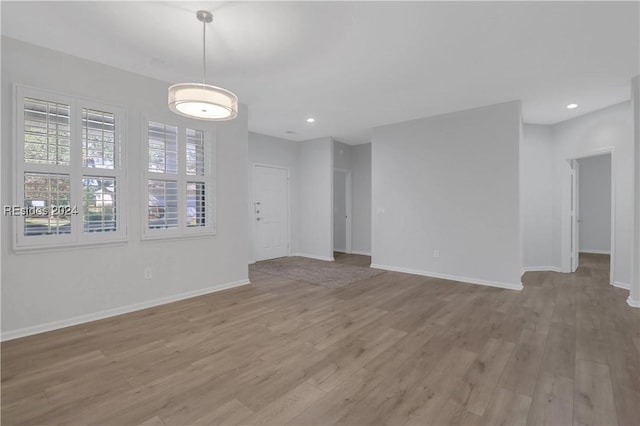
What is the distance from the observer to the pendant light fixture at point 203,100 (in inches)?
86.2

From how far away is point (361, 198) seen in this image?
7516 mm

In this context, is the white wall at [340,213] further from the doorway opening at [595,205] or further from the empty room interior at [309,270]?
the doorway opening at [595,205]

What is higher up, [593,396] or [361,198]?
[361,198]

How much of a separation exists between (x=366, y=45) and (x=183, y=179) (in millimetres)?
2736

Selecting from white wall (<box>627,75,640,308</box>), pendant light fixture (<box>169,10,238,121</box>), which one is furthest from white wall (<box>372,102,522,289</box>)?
pendant light fixture (<box>169,10,238,121</box>)

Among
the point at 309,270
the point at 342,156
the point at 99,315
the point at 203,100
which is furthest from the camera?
the point at 342,156

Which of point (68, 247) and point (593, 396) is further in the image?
point (68, 247)

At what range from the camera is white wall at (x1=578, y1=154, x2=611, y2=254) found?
7.43 metres

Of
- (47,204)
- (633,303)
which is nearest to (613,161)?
(633,303)

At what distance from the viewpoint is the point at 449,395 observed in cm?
194

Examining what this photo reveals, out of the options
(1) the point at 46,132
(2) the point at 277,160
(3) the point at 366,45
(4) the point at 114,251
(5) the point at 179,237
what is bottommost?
(4) the point at 114,251

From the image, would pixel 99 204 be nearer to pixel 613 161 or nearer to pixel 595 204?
pixel 613 161

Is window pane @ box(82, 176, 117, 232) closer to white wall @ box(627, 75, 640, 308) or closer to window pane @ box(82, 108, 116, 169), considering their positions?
window pane @ box(82, 108, 116, 169)

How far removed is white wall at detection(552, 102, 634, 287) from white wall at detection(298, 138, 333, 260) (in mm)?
4389
